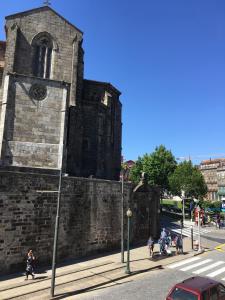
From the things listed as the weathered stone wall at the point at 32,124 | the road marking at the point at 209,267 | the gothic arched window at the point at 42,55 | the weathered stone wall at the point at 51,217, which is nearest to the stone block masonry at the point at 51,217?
the weathered stone wall at the point at 51,217

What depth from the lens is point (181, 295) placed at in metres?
10.6

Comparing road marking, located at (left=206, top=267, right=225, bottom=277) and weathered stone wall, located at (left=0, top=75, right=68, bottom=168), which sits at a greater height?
weathered stone wall, located at (left=0, top=75, right=68, bottom=168)

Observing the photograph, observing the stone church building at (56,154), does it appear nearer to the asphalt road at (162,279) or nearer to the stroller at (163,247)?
the stroller at (163,247)

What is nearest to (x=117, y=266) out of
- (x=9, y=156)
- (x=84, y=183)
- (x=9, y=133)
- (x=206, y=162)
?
(x=84, y=183)

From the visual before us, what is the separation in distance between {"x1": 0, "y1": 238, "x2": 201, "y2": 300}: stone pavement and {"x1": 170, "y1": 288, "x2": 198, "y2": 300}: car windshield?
5223 millimetres

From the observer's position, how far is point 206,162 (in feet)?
317

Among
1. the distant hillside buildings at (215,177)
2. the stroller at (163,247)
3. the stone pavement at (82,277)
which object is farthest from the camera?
the distant hillside buildings at (215,177)

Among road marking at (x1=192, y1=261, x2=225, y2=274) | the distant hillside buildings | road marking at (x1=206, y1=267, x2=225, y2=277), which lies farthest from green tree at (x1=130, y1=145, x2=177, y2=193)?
road marking at (x1=206, y1=267, x2=225, y2=277)

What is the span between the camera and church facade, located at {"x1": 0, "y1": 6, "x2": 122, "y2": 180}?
26.0 metres

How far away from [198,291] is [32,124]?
1999 cm

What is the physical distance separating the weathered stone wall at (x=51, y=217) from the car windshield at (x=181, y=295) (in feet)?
25.5

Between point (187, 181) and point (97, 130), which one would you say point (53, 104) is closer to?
point (97, 130)

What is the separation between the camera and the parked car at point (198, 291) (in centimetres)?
1039

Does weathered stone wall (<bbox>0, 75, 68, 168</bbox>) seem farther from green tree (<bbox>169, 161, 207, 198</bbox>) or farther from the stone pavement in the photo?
green tree (<bbox>169, 161, 207, 198</bbox>)
